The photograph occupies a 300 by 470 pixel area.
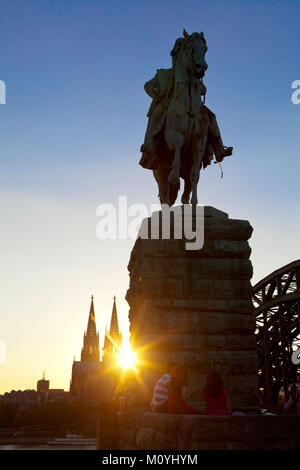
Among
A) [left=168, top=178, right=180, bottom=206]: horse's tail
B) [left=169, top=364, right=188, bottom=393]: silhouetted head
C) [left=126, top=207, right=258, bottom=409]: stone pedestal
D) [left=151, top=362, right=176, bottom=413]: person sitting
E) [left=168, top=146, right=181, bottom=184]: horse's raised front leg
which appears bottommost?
[left=151, top=362, right=176, bottom=413]: person sitting

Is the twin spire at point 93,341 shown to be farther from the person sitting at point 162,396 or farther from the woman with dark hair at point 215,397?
the woman with dark hair at point 215,397

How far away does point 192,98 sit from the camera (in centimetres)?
1033

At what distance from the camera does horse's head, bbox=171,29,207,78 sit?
1013 centimetres

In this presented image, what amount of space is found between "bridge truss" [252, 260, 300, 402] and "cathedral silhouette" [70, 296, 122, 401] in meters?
98.4

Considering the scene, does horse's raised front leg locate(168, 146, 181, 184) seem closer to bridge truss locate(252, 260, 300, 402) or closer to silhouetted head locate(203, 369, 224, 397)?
silhouetted head locate(203, 369, 224, 397)

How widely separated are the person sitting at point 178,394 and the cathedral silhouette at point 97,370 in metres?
135

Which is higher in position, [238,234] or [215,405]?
[238,234]

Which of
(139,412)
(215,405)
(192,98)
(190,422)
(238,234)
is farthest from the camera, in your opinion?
(192,98)

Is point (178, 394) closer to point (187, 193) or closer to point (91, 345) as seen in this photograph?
point (187, 193)

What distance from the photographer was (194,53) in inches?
401

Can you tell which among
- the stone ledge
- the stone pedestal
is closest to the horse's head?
the stone pedestal
